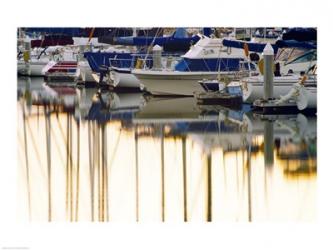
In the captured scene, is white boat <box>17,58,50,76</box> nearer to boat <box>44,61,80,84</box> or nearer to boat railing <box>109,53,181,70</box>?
boat <box>44,61,80,84</box>

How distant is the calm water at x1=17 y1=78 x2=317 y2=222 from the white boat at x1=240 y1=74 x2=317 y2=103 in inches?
6.7

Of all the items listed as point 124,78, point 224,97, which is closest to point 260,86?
point 224,97

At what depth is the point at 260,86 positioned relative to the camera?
412 inches

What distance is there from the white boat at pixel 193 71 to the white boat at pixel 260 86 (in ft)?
0.27

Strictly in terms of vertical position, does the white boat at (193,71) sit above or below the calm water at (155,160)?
above

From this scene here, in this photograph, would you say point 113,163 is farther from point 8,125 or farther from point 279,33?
point 279,33

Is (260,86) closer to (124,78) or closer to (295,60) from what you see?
(295,60)

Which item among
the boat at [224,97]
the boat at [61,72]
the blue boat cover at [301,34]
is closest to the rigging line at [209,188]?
the boat at [224,97]

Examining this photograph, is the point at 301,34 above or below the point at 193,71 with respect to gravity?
above

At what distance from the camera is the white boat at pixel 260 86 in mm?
10383

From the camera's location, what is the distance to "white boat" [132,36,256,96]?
10469mm

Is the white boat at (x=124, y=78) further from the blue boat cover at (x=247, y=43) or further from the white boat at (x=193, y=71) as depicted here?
the blue boat cover at (x=247, y=43)

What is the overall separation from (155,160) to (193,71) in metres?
0.82
